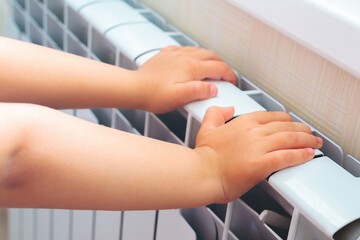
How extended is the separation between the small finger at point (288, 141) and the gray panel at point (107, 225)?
12.3 inches

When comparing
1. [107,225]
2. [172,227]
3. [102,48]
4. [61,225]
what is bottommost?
[61,225]

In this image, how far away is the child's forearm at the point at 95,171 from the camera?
0.36m

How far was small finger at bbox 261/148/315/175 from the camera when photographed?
0.39 metres

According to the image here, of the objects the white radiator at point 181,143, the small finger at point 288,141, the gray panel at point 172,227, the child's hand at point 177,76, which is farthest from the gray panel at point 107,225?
the small finger at point 288,141

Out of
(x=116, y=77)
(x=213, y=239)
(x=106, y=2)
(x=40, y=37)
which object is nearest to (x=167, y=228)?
(x=213, y=239)

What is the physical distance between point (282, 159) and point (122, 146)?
0.13 meters

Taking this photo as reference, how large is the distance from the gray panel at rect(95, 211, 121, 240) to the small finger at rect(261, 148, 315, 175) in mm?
316

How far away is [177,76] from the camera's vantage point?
0.52 m

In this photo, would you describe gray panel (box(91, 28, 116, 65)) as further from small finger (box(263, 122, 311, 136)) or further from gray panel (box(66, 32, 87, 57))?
small finger (box(263, 122, 311, 136))

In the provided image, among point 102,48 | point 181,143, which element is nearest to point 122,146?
point 181,143

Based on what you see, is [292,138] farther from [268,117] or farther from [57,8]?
[57,8]

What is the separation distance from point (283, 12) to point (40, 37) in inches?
20.0

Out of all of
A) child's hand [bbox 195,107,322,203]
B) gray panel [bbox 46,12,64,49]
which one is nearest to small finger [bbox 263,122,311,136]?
child's hand [bbox 195,107,322,203]

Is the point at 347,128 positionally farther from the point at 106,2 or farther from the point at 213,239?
the point at 106,2
